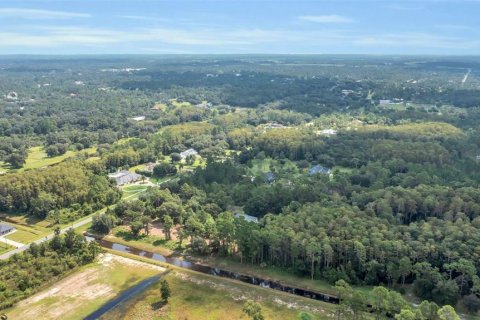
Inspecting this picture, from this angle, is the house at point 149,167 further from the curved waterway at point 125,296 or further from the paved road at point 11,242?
the curved waterway at point 125,296

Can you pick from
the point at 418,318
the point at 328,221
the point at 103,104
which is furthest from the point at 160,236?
the point at 103,104

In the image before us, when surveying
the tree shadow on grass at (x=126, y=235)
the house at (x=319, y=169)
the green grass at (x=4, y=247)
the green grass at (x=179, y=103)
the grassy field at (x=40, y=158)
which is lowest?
the green grass at (x=4, y=247)

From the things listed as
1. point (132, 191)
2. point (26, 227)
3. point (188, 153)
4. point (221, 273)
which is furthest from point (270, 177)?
point (26, 227)

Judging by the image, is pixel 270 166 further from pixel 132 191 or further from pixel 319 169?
pixel 132 191

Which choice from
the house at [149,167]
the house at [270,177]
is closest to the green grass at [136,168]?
the house at [149,167]

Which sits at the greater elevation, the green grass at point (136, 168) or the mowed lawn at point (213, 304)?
the green grass at point (136, 168)

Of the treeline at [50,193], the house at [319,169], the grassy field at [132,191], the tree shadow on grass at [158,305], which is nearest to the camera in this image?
the tree shadow on grass at [158,305]

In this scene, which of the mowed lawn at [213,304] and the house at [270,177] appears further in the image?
the house at [270,177]
